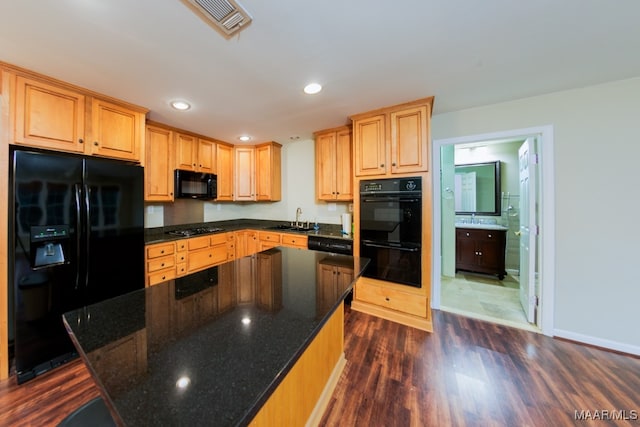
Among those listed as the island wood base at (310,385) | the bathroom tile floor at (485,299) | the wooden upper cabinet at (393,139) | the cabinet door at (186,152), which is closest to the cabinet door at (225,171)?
the cabinet door at (186,152)

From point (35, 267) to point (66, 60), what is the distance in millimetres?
1538

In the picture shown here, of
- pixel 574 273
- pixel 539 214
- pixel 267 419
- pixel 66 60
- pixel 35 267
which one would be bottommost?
pixel 267 419

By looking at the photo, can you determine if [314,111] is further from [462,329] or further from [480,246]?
[480,246]

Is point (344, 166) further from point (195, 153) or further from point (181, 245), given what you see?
point (181, 245)

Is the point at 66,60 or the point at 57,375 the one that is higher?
the point at 66,60

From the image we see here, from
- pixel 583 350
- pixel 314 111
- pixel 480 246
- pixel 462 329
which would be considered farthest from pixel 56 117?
pixel 480 246

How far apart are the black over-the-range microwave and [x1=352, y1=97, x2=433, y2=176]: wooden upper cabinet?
2228mm

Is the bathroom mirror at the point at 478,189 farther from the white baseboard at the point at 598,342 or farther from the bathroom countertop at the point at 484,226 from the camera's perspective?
the white baseboard at the point at 598,342

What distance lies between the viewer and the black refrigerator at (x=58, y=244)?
1638 millimetres

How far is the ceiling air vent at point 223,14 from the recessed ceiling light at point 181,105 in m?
1.22

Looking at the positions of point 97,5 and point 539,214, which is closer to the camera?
point 97,5

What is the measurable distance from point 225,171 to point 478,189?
4541 mm

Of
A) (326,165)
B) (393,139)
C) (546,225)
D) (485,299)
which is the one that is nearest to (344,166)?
(326,165)

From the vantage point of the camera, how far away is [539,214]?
2.27m
